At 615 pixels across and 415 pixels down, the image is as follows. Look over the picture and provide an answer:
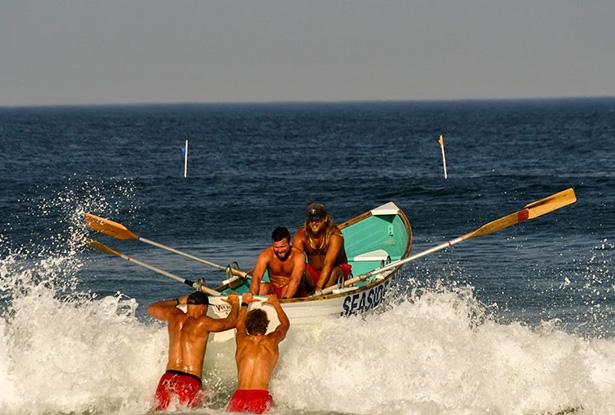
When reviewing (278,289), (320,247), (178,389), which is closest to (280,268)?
(278,289)

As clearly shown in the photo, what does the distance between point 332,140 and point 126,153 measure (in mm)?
21912

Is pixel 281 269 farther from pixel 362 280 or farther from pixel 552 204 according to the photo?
pixel 552 204

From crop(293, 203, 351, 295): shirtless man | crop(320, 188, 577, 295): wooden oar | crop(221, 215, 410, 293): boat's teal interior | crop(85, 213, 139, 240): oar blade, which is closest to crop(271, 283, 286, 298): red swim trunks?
crop(293, 203, 351, 295): shirtless man

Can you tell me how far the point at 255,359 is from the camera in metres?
11.9

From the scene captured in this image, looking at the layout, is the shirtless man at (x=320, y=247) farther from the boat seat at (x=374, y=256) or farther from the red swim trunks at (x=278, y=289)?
the boat seat at (x=374, y=256)

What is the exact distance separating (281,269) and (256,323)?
1.81 metres

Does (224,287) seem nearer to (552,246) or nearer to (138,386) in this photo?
(138,386)

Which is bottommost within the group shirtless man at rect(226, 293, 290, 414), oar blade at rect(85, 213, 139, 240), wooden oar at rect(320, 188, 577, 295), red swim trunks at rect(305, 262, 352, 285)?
shirtless man at rect(226, 293, 290, 414)

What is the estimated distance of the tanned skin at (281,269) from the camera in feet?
44.7

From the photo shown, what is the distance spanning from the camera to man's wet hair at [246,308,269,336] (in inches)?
479

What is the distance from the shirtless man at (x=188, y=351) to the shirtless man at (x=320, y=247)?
2.27 m

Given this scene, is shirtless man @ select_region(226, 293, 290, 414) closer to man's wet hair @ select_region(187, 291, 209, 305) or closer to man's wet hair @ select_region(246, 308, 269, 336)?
man's wet hair @ select_region(246, 308, 269, 336)

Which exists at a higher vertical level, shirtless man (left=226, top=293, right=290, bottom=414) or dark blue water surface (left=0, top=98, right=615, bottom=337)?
shirtless man (left=226, top=293, right=290, bottom=414)

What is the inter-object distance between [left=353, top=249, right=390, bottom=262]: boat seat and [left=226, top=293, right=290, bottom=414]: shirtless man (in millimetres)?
5311
